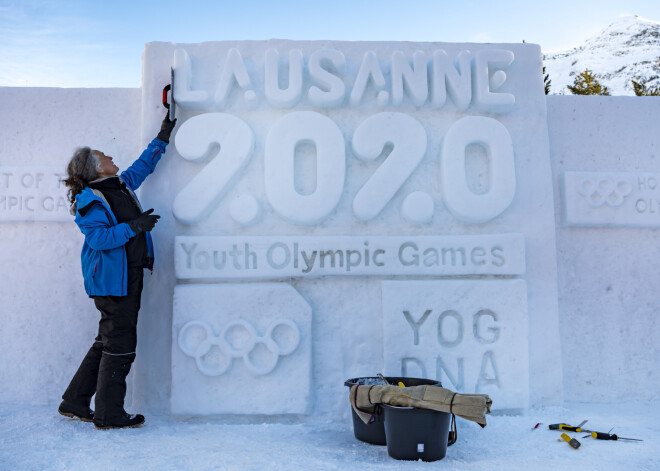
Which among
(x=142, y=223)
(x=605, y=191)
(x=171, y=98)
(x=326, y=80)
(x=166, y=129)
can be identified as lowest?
(x=142, y=223)

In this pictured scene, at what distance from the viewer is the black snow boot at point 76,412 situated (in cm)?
284

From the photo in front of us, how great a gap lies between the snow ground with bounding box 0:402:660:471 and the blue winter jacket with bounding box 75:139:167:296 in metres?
0.73

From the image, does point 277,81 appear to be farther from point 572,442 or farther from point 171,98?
point 572,442

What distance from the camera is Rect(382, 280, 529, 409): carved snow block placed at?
3018mm

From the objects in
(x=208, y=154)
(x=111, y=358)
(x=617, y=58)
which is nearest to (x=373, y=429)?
(x=111, y=358)

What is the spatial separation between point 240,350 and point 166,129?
4.38 ft

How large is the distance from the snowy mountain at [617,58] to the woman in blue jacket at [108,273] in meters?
53.7

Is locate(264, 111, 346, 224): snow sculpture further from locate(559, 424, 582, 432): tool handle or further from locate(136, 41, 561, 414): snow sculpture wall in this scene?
locate(559, 424, 582, 432): tool handle

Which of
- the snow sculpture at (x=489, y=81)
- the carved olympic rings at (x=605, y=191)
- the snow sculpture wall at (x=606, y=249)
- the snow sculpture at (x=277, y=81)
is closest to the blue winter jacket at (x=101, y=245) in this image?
the snow sculpture at (x=277, y=81)

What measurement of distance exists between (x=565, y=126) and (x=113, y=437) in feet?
10.4

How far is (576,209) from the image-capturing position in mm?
3363

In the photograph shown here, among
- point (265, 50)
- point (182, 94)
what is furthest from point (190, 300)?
point (265, 50)

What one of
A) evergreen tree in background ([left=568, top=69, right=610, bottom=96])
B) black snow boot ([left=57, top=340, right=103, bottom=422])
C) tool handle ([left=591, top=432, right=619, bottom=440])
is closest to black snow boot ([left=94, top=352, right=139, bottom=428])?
black snow boot ([left=57, top=340, right=103, bottom=422])

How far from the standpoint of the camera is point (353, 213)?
3121mm
